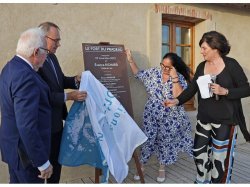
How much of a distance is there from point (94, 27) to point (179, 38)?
190 cm

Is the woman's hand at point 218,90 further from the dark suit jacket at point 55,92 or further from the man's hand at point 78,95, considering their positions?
the dark suit jacket at point 55,92

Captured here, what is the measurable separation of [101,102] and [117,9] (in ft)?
5.92

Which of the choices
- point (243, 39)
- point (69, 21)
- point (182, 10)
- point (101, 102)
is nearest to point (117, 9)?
point (69, 21)

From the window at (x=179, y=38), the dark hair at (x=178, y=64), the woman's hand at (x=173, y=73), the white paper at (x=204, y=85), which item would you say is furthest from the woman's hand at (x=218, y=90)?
the window at (x=179, y=38)

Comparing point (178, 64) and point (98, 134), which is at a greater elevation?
point (178, 64)

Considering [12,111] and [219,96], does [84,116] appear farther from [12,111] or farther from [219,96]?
[219,96]

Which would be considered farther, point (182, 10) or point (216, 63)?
point (182, 10)

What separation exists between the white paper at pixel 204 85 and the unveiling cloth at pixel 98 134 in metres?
0.83

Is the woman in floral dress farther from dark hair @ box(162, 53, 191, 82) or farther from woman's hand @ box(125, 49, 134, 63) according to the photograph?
woman's hand @ box(125, 49, 134, 63)

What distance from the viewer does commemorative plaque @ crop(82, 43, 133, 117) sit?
3574mm

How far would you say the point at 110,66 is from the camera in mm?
3719

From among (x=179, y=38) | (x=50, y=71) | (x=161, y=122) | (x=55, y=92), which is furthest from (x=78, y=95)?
(x=179, y=38)

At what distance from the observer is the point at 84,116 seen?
2994 mm

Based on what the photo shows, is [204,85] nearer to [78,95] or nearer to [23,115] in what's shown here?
[78,95]
